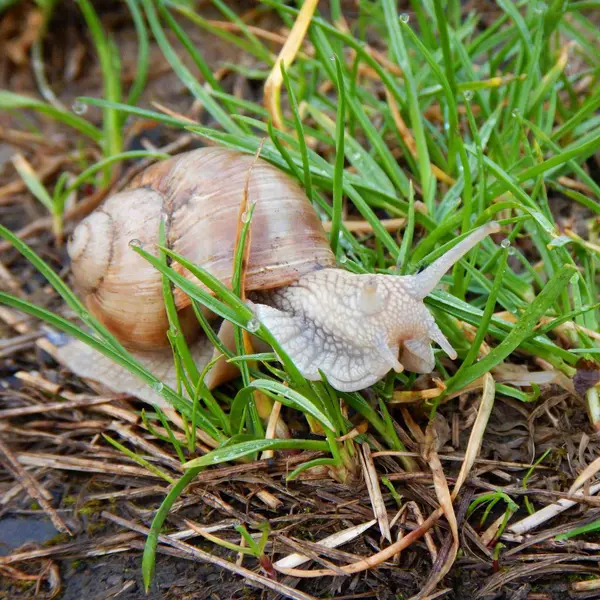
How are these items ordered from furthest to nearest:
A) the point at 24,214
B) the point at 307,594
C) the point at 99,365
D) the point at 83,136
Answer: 1. the point at 83,136
2. the point at 24,214
3. the point at 99,365
4. the point at 307,594

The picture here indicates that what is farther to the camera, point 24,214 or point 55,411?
point 24,214

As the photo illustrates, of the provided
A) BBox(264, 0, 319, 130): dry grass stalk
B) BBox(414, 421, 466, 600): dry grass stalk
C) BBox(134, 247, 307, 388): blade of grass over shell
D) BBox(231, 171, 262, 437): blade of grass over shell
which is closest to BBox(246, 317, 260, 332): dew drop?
BBox(134, 247, 307, 388): blade of grass over shell

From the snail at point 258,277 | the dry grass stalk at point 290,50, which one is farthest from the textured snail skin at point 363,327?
the dry grass stalk at point 290,50

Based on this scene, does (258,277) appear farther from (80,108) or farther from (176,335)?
(80,108)

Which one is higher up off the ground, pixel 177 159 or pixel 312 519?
pixel 177 159

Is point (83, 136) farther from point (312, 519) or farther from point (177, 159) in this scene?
point (312, 519)

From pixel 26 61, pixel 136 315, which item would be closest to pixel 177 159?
pixel 136 315

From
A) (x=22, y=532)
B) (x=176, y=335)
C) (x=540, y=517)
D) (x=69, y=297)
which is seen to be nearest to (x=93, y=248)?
(x=69, y=297)

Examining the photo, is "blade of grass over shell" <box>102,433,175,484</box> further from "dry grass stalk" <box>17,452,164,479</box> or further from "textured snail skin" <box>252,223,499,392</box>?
"textured snail skin" <box>252,223,499,392</box>
